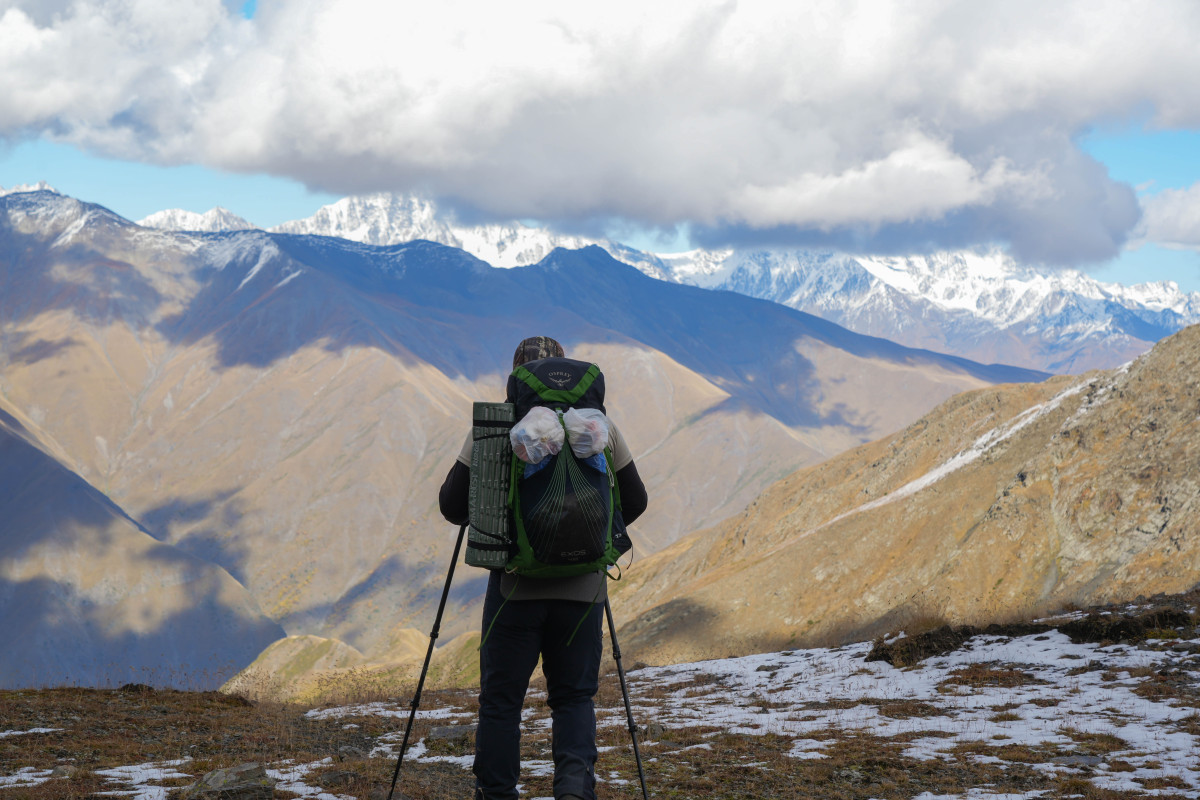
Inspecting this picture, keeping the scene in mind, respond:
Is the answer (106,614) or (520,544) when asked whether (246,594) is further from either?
(520,544)

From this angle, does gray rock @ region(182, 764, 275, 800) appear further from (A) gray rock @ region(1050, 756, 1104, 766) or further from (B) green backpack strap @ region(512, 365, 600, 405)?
(A) gray rock @ region(1050, 756, 1104, 766)

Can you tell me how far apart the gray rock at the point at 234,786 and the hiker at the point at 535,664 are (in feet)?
9.66

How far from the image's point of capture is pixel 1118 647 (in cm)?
1595

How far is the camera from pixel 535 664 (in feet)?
22.0

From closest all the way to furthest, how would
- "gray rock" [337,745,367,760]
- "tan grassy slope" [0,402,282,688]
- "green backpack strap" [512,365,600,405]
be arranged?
1. "green backpack strap" [512,365,600,405]
2. "gray rock" [337,745,367,760]
3. "tan grassy slope" [0,402,282,688]

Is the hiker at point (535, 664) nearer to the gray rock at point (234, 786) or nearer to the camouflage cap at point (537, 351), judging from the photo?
the camouflage cap at point (537, 351)

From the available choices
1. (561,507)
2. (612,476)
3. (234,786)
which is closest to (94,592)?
(234,786)

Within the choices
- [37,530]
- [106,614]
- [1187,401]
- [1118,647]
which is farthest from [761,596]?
[37,530]

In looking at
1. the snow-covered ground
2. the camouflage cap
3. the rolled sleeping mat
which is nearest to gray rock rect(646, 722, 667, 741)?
the snow-covered ground

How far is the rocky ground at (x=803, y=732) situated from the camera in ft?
29.9

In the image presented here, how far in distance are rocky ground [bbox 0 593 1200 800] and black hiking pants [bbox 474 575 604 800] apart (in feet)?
8.17

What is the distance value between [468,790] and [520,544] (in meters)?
4.15

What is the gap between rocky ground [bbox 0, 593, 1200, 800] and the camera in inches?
359

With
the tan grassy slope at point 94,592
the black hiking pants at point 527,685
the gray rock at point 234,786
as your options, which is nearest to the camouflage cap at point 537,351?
the black hiking pants at point 527,685
